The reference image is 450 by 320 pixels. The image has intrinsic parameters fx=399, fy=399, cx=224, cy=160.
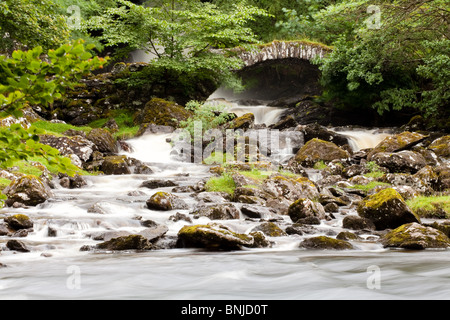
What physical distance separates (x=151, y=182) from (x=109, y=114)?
10583 mm

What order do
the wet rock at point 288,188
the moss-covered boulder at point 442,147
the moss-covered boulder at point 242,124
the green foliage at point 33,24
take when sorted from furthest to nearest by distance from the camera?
the moss-covered boulder at point 242,124 → the moss-covered boulder at point 442,147 → the green foliage at point 33,24 → the wet rock at point 288,188

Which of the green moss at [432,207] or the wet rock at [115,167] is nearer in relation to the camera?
the green moss at [432,207]

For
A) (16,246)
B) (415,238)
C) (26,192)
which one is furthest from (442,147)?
(16,246)

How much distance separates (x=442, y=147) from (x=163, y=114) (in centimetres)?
1165

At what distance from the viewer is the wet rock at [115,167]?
12.8 metres

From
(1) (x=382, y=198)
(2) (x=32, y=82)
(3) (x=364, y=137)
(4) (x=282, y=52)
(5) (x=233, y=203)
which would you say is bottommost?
(5) (x=233, y=203)

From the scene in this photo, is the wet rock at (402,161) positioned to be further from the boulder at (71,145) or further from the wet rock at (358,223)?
the boulder at (71,145)

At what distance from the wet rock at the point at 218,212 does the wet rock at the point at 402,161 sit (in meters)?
6.45

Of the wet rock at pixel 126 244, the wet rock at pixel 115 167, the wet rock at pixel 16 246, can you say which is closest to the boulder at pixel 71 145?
the wet rock at pixel 115 167

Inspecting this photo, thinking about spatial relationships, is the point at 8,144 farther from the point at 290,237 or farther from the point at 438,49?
the point at 438,49

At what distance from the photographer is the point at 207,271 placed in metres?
4.54

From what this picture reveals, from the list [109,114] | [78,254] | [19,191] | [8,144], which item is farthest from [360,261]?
[109,114]

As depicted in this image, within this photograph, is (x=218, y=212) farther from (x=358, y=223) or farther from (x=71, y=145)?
(x=71, y=145)

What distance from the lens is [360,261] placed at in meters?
4.94
